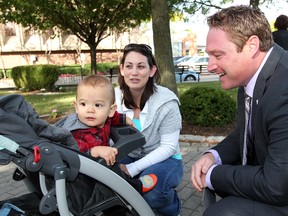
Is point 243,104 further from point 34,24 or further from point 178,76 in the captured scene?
point 178,76

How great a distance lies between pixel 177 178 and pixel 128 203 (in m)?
0.89

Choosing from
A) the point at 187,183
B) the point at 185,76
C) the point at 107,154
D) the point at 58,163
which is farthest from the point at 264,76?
the point at 185,76

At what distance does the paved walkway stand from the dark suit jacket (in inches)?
61.9

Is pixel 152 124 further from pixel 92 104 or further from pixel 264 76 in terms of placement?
pixel 264 76

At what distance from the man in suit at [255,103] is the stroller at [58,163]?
1.79 ft

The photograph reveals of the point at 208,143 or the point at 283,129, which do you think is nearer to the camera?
the point at 283,129

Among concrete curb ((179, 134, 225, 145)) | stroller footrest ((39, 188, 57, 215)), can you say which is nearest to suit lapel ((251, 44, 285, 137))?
stroller footrest ((39, 188, 57, 215))

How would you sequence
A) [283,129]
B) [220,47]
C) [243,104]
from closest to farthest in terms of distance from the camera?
[283,129] < [220,47] < [243,104]

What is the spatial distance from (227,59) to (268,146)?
52 cm

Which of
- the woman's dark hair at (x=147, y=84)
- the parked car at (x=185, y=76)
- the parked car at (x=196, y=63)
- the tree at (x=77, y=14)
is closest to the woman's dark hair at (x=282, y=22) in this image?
the woman's dark hair at (x=147, y=84)

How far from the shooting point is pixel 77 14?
12.8 m

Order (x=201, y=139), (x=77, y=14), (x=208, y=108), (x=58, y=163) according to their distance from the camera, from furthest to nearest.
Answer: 1. (x=77, y=14)
2. (x=208, y=108)
3. (x=201, y=139)
4. (x=58, y=163)

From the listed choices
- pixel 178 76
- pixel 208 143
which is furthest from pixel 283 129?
pixel 178 76

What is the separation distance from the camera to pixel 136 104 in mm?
2859
